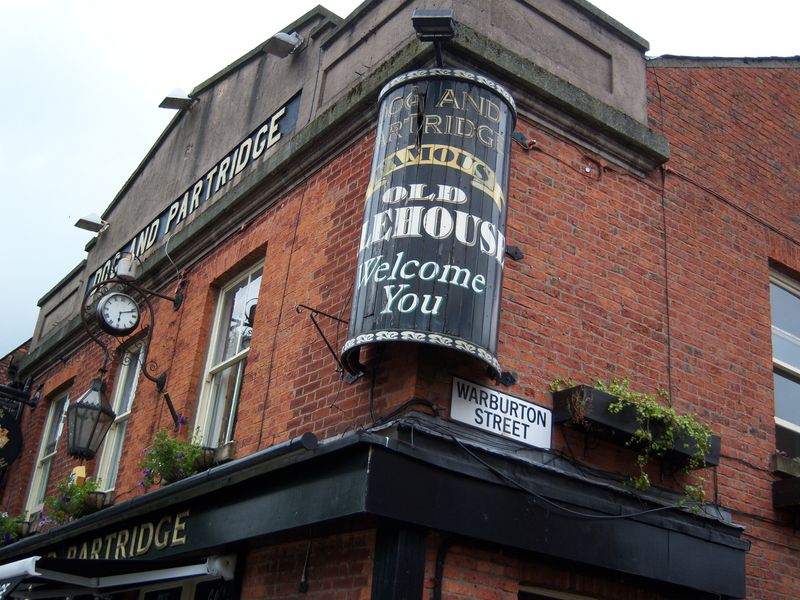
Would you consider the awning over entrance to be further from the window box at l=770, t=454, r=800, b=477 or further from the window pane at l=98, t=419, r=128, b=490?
the window box at l=770, t=454, r=800, b=477

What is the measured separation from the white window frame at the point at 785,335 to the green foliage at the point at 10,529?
29.8 ft

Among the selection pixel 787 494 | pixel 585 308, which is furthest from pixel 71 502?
pixel 787 494

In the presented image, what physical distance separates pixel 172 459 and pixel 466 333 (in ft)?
11.1

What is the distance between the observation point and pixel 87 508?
9664 millimetres

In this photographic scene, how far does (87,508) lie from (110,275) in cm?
421

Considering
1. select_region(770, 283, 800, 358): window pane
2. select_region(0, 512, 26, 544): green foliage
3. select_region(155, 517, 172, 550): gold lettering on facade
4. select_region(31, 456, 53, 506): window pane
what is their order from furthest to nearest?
select_region(31, 456, 53, 506): window pane, select_region(0, 512, 26, 544): green foliage, select_region(770, 283, 800, 358): window pane, select_region(155, 517, 172, 550): gold lettering on facade

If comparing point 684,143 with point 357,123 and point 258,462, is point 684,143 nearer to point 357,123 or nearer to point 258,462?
point 357,123

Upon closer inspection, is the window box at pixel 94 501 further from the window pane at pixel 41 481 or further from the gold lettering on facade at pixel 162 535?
the window pane at pixel 41 481

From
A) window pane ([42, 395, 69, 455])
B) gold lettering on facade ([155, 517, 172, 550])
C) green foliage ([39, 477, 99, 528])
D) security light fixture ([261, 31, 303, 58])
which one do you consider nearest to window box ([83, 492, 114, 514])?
green foliage ([39, 477, 99, 528])

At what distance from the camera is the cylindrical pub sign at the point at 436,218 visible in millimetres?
6016

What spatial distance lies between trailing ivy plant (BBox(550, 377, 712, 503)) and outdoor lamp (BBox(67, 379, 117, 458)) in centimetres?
547

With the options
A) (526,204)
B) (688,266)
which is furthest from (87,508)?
(688,266)

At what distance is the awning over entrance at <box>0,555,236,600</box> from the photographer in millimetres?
6934

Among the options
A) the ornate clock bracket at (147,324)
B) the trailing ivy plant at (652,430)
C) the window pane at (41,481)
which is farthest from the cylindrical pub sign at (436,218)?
the window pane at (41,481)
